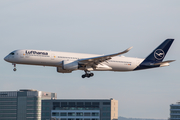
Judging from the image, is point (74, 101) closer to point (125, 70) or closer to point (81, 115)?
point (81, 115)

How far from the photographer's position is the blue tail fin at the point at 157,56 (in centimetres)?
7675

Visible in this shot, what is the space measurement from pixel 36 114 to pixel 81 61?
9565 centimetres

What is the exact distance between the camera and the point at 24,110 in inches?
6432

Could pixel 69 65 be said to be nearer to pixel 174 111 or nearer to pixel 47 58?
pixel 47 58

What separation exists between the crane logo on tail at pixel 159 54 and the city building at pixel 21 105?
93302mm

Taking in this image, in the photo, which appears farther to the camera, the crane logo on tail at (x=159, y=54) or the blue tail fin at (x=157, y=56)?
the crane logo on tail at (x=159, y=54)

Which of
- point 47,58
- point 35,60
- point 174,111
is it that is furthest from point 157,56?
point 174,111

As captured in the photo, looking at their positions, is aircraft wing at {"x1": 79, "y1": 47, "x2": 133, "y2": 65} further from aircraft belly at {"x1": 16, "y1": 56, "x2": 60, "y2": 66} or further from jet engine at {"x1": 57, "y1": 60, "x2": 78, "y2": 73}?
aircraft belly at {"x1": 16, "y1": 56, "x2": 60, "y2": 66}

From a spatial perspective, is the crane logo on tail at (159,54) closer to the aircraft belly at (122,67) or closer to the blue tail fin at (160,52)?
the blue tail fin at (160,52)

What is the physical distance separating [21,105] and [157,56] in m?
99.9

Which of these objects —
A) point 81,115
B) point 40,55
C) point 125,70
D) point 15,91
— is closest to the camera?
point 40,55

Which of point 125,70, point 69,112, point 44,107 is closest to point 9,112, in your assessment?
point 44,107

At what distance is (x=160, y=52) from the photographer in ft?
262

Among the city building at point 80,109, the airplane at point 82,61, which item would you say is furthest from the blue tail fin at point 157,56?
the city building at point 80,109
